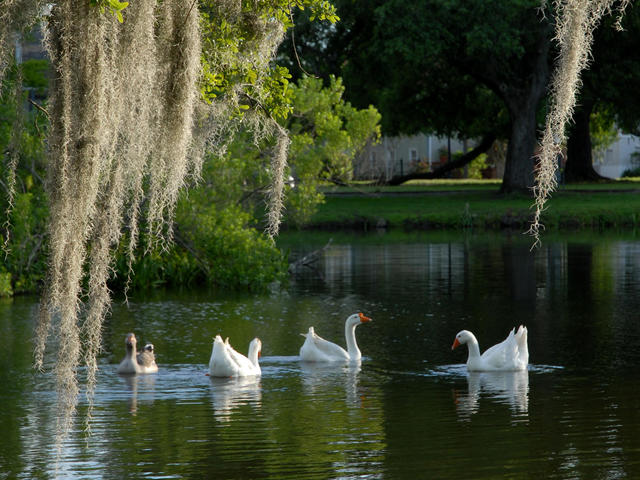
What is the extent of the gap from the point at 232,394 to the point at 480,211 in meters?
31.7

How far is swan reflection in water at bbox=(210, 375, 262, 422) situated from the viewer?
12320mm

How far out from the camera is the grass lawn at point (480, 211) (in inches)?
1681

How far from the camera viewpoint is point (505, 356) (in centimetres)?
1456

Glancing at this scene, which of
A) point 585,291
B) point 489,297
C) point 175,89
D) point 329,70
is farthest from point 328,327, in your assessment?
point 329,70

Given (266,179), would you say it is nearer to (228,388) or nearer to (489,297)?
(489,297)

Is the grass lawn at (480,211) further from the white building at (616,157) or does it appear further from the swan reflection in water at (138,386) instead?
the white building at (616,157)

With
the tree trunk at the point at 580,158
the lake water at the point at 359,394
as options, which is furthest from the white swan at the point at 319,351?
the tree trunk at the point at 580,158

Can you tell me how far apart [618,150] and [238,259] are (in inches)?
2687

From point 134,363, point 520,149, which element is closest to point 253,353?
point 134,363

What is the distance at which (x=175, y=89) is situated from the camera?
811 centimetres

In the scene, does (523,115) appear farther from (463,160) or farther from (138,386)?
(138,386)

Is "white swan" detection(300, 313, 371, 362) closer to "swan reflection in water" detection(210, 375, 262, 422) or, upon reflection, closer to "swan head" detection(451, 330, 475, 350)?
"swan reflection in water" detection(210, 375, 262, 422)

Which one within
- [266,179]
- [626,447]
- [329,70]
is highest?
[329,70]

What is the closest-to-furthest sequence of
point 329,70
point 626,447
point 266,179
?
point 626,447 → point 266,179 → point 329,70
